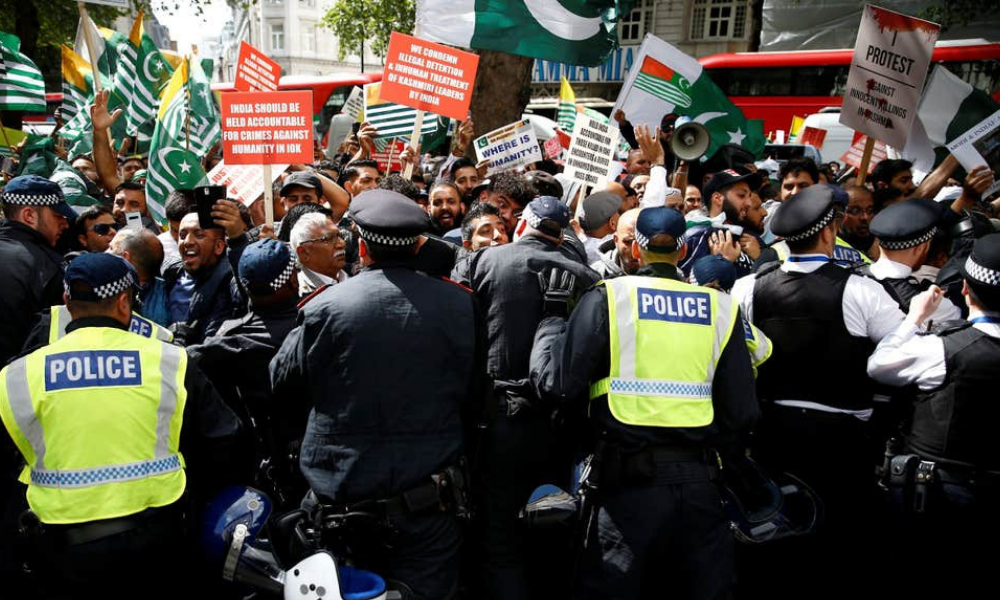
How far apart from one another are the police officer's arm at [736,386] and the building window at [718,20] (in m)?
34.4

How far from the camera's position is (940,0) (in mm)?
25141

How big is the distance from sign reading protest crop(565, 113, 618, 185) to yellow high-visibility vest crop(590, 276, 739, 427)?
10.9 ft

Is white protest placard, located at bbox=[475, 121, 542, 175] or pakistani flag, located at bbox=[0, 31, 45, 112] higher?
pakistani flag, located at bbox=[0, 31, 45, 112]

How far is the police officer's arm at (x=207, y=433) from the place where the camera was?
9.82ft

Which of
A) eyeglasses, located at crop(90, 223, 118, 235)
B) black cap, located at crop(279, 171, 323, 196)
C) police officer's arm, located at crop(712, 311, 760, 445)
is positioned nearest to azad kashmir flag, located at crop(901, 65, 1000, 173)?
police officer's arm, located at crop(712, 311, 760, 445)

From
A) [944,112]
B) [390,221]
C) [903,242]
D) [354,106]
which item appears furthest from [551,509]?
[354,106]

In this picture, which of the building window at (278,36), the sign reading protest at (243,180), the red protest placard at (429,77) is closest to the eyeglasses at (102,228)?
the sign reading protest at (243,180)

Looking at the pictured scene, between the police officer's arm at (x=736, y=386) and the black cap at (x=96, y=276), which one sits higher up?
the black cap at (x=96, y=276)

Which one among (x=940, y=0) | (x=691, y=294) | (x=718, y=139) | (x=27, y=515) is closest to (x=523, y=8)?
(x=718, y=139)

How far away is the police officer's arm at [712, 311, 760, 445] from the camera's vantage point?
310 centimetres

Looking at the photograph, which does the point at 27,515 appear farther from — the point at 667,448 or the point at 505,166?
the point at 505,166

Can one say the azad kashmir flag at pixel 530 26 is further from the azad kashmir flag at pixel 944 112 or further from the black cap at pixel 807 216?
the black cap at pixel 807 216

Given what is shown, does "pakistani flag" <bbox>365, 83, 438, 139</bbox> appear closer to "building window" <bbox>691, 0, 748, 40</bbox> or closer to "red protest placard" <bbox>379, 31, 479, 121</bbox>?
"red protest placard" <bbox>379, 31, 479, 121</bbox>

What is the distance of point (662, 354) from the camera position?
3031 millimetres
